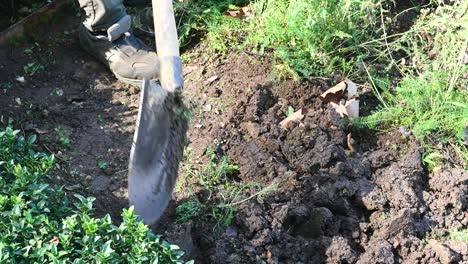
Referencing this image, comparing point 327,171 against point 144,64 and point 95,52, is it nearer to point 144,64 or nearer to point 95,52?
point 144,64

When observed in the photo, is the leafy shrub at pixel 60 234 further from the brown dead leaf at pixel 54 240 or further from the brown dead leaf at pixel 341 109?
the brown dead leaf at pixel 341 109

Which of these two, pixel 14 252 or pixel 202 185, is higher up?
pixel 14 252

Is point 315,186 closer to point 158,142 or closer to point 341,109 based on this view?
point 341,109

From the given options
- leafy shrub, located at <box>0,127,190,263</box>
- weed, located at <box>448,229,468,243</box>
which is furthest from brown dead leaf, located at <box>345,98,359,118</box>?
leafy shrub, located at <box>0,127,190,263</box>

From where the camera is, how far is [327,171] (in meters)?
3.46

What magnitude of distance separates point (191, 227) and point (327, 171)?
767 millimetres

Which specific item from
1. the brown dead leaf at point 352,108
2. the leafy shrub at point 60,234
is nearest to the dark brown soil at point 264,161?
the brown dead leaf at point 352,108

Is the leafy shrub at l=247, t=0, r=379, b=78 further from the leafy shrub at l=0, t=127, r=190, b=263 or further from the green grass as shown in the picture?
the leafy shrub at l=0, t=127, r=190, b=263

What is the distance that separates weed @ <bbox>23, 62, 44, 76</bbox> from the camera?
400 centimetres

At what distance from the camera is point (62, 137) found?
3.57 metres

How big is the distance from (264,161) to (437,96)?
1055mm

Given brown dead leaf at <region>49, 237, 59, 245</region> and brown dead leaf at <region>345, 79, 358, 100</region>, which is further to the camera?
brown dead leaf at <region>345, 79, 358, 100</region>

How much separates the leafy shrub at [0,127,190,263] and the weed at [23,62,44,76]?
136cm

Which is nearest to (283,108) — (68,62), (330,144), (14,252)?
(330,144)
